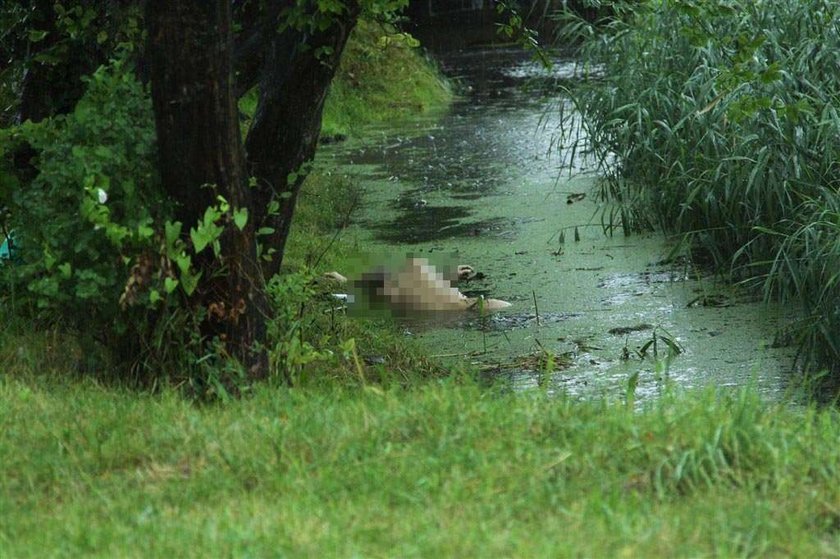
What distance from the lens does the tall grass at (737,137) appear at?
20.8 ft

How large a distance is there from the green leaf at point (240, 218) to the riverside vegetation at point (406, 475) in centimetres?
56

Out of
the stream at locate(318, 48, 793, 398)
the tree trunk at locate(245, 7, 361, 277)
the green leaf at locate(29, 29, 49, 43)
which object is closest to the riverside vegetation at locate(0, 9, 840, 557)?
the stream at locate(318, 48, 793, 398)

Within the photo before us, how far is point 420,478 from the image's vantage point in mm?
3604

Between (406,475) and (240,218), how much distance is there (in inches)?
58.1

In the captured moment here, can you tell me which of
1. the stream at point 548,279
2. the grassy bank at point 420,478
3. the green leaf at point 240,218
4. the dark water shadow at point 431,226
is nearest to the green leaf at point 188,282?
the green leaf at point 240,218

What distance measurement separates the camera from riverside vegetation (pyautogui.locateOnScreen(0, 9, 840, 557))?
3.22 metres

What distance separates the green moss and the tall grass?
7.10m

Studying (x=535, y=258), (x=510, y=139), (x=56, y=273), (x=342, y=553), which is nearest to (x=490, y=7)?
(x=510, y=139)

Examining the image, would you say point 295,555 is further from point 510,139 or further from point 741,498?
point 510,139

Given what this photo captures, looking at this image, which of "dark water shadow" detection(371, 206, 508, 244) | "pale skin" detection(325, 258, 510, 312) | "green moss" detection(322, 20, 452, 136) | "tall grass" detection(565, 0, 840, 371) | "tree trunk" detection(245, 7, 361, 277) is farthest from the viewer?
"green moss" detection(322, 20, 452, 136)

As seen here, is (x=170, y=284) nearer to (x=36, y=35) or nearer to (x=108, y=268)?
(x=108, y=268)

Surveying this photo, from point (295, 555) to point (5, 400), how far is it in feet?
6.08

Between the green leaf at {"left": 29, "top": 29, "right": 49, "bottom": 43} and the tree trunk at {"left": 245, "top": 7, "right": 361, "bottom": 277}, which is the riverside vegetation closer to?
the tree trunk at {"left": 245, "top": 7, "right": 361, "bottom": 277}

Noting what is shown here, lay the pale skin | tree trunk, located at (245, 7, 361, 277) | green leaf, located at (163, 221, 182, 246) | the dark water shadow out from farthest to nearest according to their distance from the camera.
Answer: the dark water shadow, the pale skin, tree trunk, located at (245, 7, 361, 277), green leaf, located at (163, 221, 182, 246)
